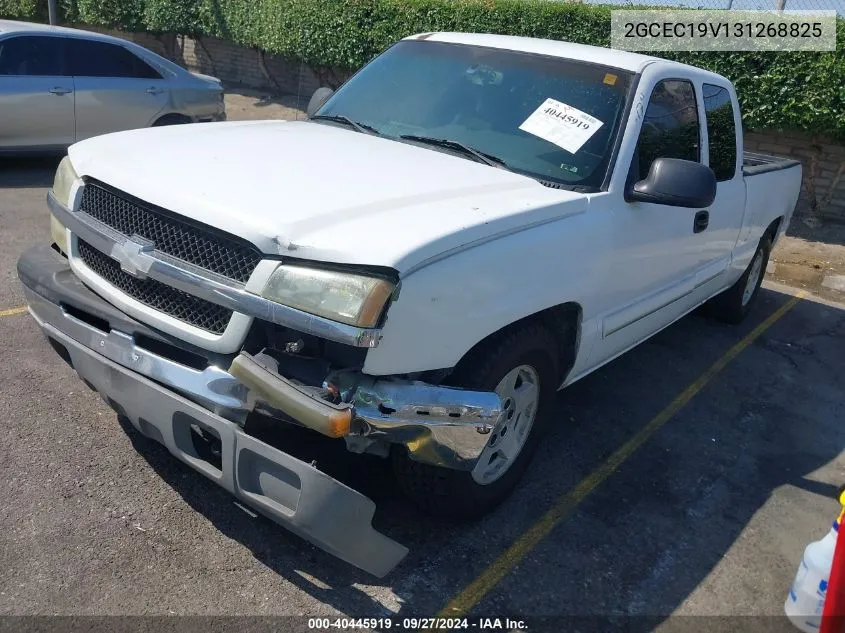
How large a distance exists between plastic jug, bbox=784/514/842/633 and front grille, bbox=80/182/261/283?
236 centimetres

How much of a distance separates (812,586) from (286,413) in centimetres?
212

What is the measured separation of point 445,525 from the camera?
11.5ft

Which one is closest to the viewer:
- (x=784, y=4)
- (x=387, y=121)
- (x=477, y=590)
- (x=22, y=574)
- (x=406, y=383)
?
(x=406, y=383)

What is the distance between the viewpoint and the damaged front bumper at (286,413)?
8.46ft

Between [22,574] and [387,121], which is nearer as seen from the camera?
[22,574]

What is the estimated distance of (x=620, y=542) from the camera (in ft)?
11.8

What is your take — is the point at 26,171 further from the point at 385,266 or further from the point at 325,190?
the point at 385,266

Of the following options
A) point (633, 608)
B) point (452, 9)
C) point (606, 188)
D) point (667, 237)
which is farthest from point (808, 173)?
point (633, 608)

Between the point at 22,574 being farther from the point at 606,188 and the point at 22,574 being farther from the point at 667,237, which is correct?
the point at 667,237

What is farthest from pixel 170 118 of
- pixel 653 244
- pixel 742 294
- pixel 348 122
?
pixel 653 244

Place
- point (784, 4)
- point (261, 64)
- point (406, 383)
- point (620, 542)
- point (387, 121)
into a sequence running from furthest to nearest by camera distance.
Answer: point (261, 64), point (784, 4), point (387, 121), point (620, 542), point (406, 383)

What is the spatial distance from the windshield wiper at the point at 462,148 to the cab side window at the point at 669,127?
701mm

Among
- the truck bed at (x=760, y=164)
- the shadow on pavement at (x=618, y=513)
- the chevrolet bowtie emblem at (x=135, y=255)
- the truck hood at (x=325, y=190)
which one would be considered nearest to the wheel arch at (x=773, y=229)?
the truck bed at (x=760, y=164)

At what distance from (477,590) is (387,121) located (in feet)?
7.91
